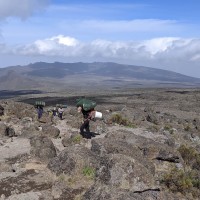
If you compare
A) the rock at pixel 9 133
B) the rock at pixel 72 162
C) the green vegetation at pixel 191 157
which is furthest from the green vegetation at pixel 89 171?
the rock at pixel 9 133

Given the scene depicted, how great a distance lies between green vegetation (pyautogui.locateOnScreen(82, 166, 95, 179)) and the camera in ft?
39.8

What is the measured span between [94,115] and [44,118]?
31.8 feet

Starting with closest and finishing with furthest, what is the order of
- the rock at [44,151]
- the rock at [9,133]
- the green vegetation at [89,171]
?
the green vegetation at [89,171] → the rock at [44,151] → the rock at [9,133]

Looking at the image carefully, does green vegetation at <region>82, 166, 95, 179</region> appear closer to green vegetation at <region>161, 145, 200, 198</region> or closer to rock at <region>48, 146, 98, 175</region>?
rock at <region>48, 146, 98, 175</region>

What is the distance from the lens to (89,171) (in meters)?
12.3

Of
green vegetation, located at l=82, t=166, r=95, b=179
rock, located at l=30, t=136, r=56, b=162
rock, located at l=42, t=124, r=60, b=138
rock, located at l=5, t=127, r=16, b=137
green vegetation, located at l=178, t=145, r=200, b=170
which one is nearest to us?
green vegetation, located at l=82, t=166, r=95, b=179

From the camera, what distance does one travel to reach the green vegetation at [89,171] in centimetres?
1213

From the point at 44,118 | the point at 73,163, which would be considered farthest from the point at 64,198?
the point at 44,118

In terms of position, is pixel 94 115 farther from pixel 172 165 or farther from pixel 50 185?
pixel 50 185

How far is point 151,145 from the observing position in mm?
16719

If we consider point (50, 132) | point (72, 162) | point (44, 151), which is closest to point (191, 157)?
point (44, 151)

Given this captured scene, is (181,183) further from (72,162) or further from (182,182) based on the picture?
(72,162)

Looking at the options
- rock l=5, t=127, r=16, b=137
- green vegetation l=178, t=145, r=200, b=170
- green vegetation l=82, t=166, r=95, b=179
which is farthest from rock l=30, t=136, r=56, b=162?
green vegetation l=178, t=145, r=200, b=170

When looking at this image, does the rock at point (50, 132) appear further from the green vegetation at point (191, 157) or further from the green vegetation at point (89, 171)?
the green vegetation at point (89, 171)
